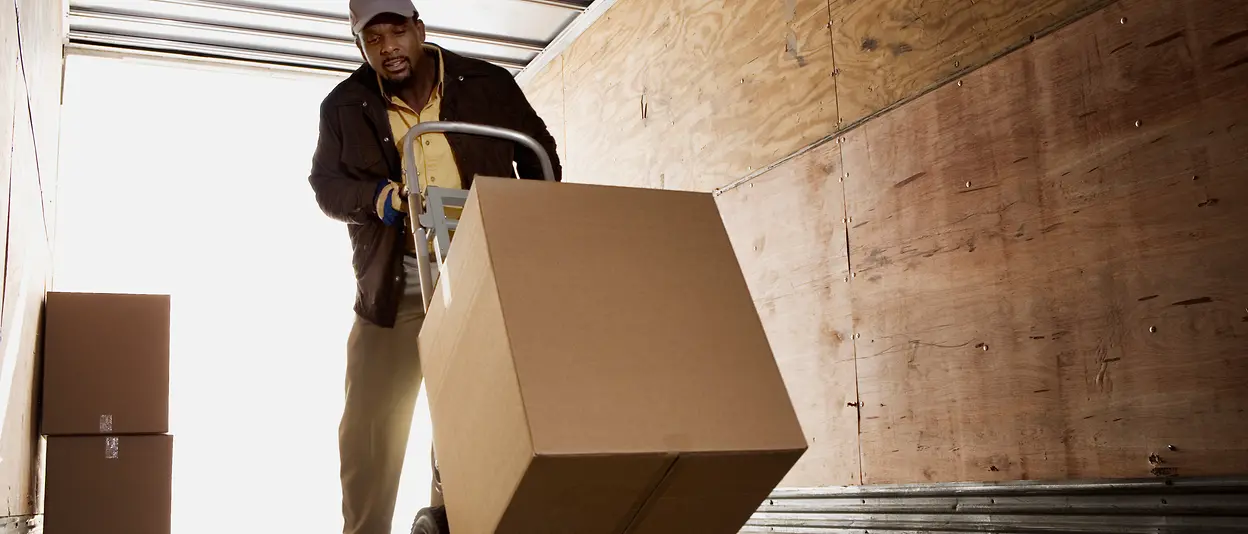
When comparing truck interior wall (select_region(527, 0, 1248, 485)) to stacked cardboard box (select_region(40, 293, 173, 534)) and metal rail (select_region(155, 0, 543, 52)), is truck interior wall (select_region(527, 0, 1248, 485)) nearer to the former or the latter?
metal rail (select_region(155, 0, 543, 52))

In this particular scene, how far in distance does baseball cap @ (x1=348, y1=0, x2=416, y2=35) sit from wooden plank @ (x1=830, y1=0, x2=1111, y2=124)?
113 cm

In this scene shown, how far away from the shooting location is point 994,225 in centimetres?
226

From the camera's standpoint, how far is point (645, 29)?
3934 mm

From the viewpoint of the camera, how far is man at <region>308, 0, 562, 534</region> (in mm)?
2184

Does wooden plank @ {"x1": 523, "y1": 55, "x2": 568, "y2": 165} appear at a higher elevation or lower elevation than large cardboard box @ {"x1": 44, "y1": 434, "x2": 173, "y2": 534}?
higher

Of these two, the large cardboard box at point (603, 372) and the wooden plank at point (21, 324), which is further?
the wooden plank at point (21, 324)

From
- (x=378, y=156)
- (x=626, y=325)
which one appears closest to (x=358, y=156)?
(x=378, y=156)

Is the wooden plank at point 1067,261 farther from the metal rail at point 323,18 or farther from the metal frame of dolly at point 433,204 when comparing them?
the metal rail at point 323,18

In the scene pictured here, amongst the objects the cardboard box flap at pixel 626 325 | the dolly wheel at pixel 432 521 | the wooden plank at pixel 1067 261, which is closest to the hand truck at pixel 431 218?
the dolly wheel at pixel 432 521

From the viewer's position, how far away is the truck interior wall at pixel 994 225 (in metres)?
1.84

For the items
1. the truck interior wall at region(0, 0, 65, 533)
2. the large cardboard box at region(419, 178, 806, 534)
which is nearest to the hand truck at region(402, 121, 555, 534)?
the large cardboard box at region(419, 178, 806, 534)

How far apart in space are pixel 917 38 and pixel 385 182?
1264 millimetres

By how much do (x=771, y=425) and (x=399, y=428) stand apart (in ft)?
3.41

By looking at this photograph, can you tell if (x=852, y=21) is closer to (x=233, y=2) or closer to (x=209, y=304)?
(x=233, y=2)
